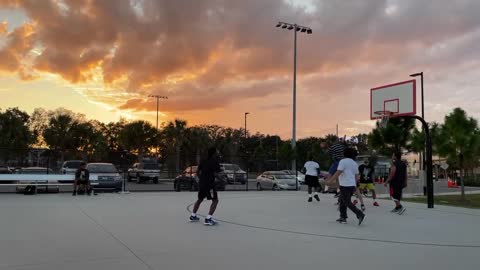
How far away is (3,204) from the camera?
1505 cm

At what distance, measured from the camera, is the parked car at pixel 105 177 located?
70.5 feet

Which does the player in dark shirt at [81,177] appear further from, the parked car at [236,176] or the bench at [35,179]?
the parked car at [236,176]

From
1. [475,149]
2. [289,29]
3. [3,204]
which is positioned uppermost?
[289,29]

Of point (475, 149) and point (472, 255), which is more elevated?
point (475, 149)

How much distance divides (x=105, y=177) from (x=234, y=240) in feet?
47.7

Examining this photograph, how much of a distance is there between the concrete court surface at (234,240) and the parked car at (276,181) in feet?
43.8

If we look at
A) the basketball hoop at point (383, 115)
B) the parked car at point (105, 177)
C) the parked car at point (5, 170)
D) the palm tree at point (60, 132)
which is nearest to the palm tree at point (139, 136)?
the palm tree at point (60, 132)

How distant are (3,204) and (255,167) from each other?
16962 mm

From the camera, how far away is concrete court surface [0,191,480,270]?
21.9 feet

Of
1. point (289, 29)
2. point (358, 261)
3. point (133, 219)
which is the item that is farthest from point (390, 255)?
point (289, 29)

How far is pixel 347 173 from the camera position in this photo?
1073 cm

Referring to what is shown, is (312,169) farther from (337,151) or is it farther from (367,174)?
(337,151)

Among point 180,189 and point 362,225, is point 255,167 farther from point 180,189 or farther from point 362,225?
point 362,225

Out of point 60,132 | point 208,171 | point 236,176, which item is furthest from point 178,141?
point 208,171
